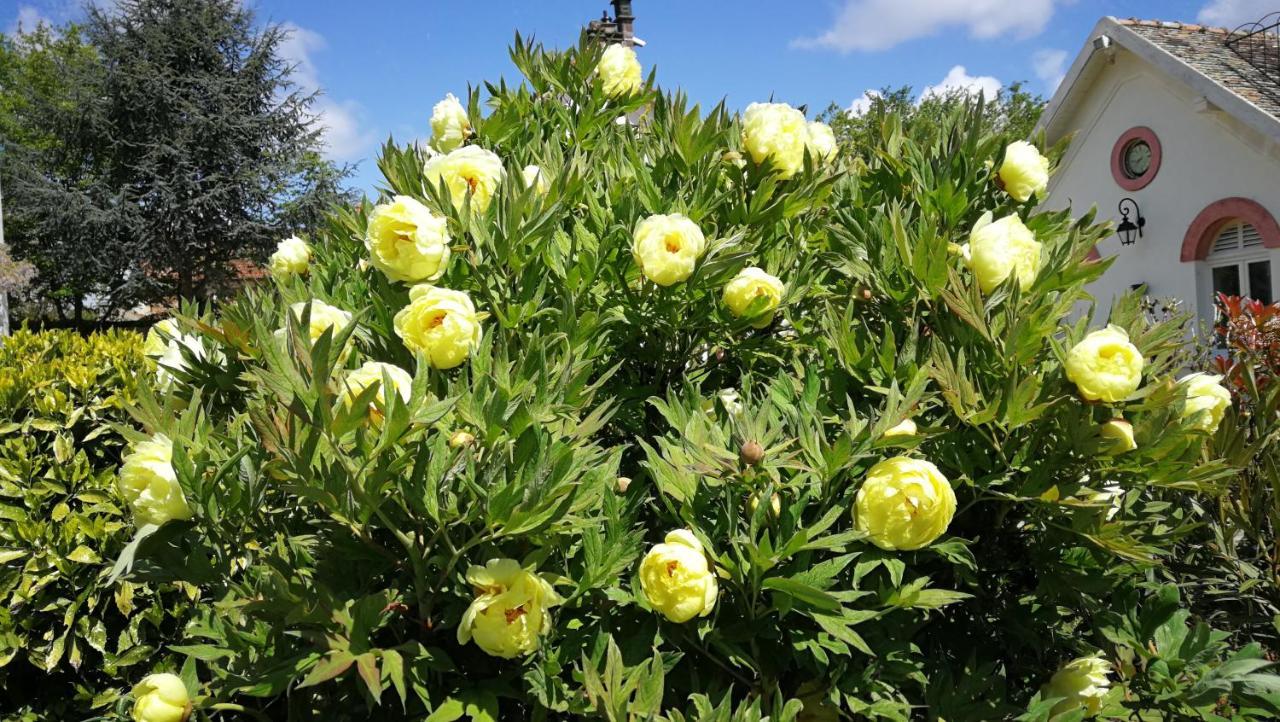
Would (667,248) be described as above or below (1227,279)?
A: below

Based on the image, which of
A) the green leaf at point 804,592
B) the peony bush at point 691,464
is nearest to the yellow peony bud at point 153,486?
the peony bush at point 691,464

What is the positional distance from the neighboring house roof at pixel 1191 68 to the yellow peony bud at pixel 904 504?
39.8 feet

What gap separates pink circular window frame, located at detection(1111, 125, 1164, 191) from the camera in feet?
45.5

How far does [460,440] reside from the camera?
1.17 m

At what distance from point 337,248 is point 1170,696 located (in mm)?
1833

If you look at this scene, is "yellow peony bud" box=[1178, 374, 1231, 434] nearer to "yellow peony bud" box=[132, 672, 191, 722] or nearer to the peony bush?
the peony bush

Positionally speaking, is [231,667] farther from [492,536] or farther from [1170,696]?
[1170,696]

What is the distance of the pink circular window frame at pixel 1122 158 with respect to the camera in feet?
45.5

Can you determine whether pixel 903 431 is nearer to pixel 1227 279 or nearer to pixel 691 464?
pixel 691 464

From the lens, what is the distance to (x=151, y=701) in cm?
130

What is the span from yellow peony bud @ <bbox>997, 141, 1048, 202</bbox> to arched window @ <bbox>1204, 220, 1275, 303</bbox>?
512 inches

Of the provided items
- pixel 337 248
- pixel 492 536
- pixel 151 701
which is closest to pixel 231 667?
pixel 151 701

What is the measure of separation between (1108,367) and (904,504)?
408 mm

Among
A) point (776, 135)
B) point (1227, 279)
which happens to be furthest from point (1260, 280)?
point (776, 135)
